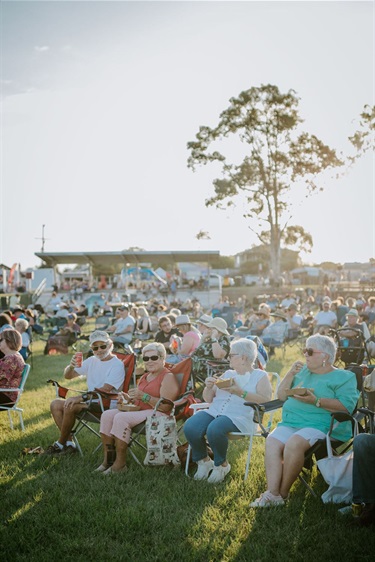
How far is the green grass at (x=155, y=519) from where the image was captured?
3.29m

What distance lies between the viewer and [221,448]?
14.9ft

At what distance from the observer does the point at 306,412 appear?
4.25 m

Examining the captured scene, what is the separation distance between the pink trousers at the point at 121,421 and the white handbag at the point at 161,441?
0.24 ft

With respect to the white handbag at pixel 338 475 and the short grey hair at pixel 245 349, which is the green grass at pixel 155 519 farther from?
the short grey hair at pixel 245 349

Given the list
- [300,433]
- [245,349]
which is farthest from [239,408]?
[300,433]

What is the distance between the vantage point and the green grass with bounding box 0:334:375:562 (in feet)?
10.8

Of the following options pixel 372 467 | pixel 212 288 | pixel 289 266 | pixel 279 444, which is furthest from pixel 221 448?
pixel 289 266

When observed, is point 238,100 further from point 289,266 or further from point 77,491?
point 289,266

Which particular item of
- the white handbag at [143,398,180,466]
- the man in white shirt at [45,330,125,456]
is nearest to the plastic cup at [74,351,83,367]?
the man in white shirt at [45,330,125,456]

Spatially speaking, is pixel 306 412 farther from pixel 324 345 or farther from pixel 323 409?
pixel 324 345

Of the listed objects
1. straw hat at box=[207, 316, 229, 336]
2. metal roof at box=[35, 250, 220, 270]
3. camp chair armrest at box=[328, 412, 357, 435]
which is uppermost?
metal roof at box=[35, 250, 220, 270]

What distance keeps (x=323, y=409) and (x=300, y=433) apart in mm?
291

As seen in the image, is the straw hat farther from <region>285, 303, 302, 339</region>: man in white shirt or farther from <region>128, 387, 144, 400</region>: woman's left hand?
<region>285, 303, 302, 339</region>: man in white shirt

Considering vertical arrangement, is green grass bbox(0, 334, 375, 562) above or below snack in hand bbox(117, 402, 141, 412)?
below
